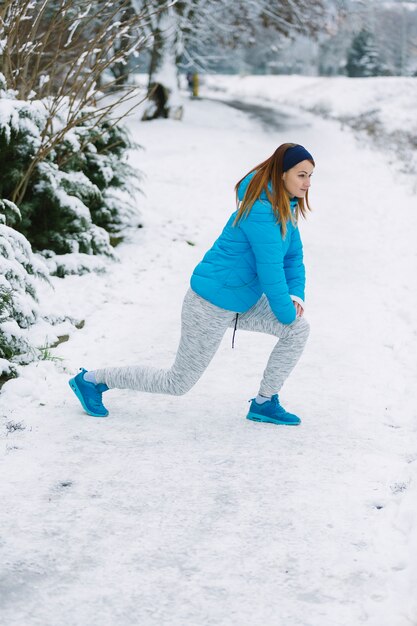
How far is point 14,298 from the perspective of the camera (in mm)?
5234

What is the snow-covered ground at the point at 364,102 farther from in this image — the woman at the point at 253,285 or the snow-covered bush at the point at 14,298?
the woman at the point at 253,285


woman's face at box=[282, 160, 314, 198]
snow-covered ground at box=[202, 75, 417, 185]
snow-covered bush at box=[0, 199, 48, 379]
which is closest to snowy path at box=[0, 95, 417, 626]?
snow-covered bush at box=[0, 199, 48, 379]

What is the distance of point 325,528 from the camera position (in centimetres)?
323

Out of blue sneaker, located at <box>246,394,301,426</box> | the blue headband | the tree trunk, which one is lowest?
blue sneaker, located at <box>246,394,301,426</box>

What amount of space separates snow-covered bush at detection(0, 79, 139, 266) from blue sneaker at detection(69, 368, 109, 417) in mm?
3164

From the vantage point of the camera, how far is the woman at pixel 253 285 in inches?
147

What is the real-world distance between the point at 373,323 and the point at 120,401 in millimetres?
2778

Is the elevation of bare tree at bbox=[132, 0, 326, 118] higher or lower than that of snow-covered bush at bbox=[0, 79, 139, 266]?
higher

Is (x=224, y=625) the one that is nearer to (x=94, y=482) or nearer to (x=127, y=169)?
(x=94, y=482)

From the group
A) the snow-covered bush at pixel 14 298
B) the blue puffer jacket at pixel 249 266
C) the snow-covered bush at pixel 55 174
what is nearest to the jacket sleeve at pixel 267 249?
the blue puffer jacket at pixel 249 266

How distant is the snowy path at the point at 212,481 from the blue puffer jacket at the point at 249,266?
0.83m

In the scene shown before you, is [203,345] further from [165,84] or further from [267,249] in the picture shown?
[165,84]

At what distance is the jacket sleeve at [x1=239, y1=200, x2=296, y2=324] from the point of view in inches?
147

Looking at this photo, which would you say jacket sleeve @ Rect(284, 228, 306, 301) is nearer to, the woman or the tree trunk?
the woman
